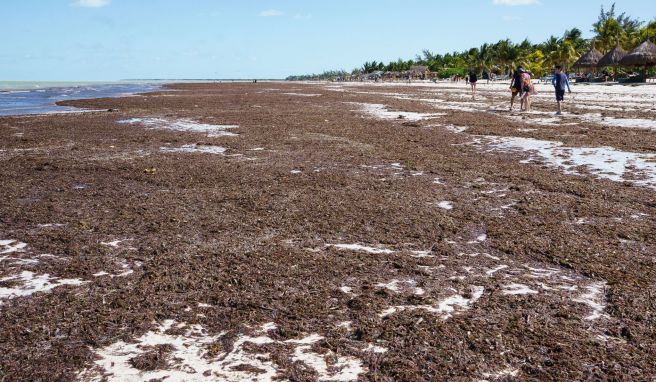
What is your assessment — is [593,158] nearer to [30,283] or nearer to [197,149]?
[197,149]

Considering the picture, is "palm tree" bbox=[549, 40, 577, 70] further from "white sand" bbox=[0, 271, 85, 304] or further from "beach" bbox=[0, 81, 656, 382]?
"white sand" bbox=[0, 271, 85, 304]

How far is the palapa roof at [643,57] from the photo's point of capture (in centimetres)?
5078

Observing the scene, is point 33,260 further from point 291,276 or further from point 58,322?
point 291,276

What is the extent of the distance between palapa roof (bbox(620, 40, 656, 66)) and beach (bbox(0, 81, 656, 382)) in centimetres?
4873

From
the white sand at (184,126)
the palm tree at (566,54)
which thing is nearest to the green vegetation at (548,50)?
the palm tree at (566,54)

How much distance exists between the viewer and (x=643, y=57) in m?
50.8

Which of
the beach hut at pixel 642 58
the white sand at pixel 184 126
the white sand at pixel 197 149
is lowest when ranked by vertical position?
the white sand at pixel 197 149

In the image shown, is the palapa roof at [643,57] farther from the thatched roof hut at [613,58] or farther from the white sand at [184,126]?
the white sand at [184,126]

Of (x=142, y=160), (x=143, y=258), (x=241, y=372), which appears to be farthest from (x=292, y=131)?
(x=241, y=372)

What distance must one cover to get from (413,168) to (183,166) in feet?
14.1

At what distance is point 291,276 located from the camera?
4.48 metres

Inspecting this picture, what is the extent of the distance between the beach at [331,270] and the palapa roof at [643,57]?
48.7 metres

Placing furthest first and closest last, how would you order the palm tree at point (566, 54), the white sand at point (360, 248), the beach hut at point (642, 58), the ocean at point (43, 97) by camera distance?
the palm tree at point (566, 54)
the beach hut at point (642, 58)
the ocean at point (43, 97)
the white sand at point (360, 248)

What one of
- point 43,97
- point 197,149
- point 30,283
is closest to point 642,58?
point 197,149
